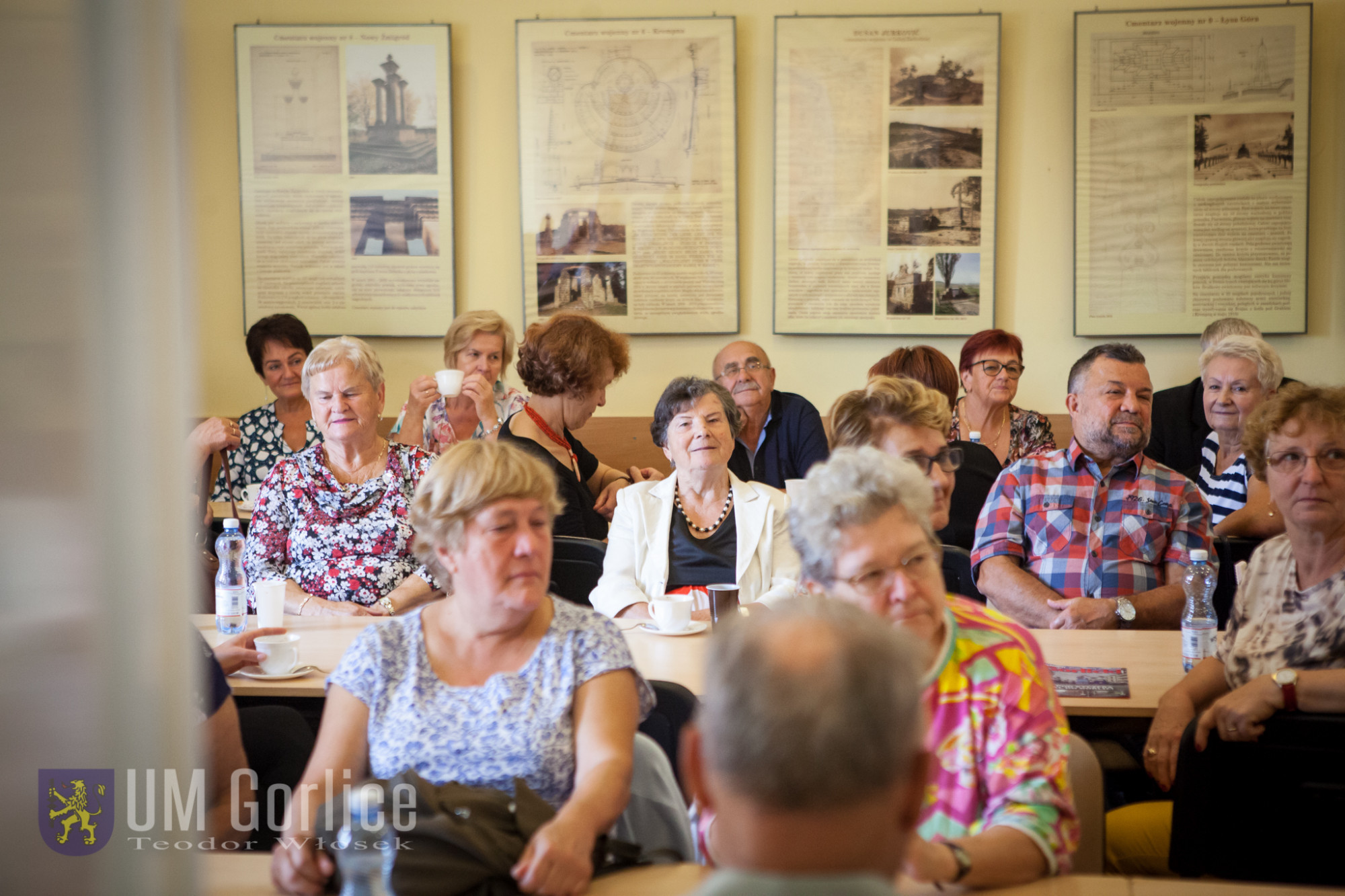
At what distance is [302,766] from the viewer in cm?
219

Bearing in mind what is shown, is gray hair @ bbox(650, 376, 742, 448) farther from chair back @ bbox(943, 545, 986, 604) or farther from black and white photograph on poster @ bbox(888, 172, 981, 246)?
black and white photograph on poster @ bbox(888, 172, 981, 246)

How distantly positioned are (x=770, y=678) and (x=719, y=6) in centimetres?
510

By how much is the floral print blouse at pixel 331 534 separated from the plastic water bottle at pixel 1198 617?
2176mm

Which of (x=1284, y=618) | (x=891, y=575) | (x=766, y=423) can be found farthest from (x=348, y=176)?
(x=1284, y=618)

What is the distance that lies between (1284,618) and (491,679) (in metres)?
1.68

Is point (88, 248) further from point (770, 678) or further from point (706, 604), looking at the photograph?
point (706, 604)

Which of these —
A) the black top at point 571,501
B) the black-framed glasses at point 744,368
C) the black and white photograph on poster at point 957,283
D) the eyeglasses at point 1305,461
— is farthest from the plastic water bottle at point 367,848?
the black and white photograph on poster at point 957,283

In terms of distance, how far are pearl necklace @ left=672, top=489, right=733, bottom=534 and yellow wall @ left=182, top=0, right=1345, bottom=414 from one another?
229 cm

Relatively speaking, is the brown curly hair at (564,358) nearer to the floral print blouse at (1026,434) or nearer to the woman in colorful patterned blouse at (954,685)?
the floral print blouse at (1026,434)

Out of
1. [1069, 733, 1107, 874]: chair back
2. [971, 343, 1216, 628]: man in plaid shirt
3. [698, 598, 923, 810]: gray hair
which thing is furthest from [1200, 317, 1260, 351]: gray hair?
[698, 598, 923, 810]: gray hair

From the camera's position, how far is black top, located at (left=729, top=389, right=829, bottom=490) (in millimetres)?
4680

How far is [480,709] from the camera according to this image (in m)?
1.72

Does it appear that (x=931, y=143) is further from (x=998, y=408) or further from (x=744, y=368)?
(x=744, y=368)

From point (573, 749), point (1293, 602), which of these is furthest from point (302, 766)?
point (1293, 602)
